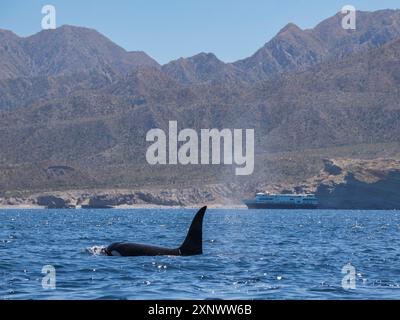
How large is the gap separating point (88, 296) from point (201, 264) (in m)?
13.1

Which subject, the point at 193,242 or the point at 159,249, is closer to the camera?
the point at 193,242

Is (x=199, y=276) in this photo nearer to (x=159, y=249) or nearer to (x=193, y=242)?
(x=193, y=242)

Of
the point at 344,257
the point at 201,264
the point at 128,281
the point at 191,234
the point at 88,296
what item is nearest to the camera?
the point at 88,296

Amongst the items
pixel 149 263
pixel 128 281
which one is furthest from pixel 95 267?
pixel 128 281

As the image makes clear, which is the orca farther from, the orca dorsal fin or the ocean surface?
the ocean surface

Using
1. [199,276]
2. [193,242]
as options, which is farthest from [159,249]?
[199,276]

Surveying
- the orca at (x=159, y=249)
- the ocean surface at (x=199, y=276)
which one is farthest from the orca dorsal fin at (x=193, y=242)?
the ocean surface at (x=199, y=276)

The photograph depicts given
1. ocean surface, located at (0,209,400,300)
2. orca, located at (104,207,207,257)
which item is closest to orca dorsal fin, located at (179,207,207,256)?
orca, located at (104,207,207,257)

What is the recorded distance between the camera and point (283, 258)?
166 feet

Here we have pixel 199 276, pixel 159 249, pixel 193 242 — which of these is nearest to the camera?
pixel 199 276

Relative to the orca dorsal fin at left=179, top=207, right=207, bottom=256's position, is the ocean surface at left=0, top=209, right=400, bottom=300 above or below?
below

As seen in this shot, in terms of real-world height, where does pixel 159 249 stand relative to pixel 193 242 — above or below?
below

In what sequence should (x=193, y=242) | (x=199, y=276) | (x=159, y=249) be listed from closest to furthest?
1. (x=199, y=276)
2. (x=193, y=242)
3. (x=159, y=249)
